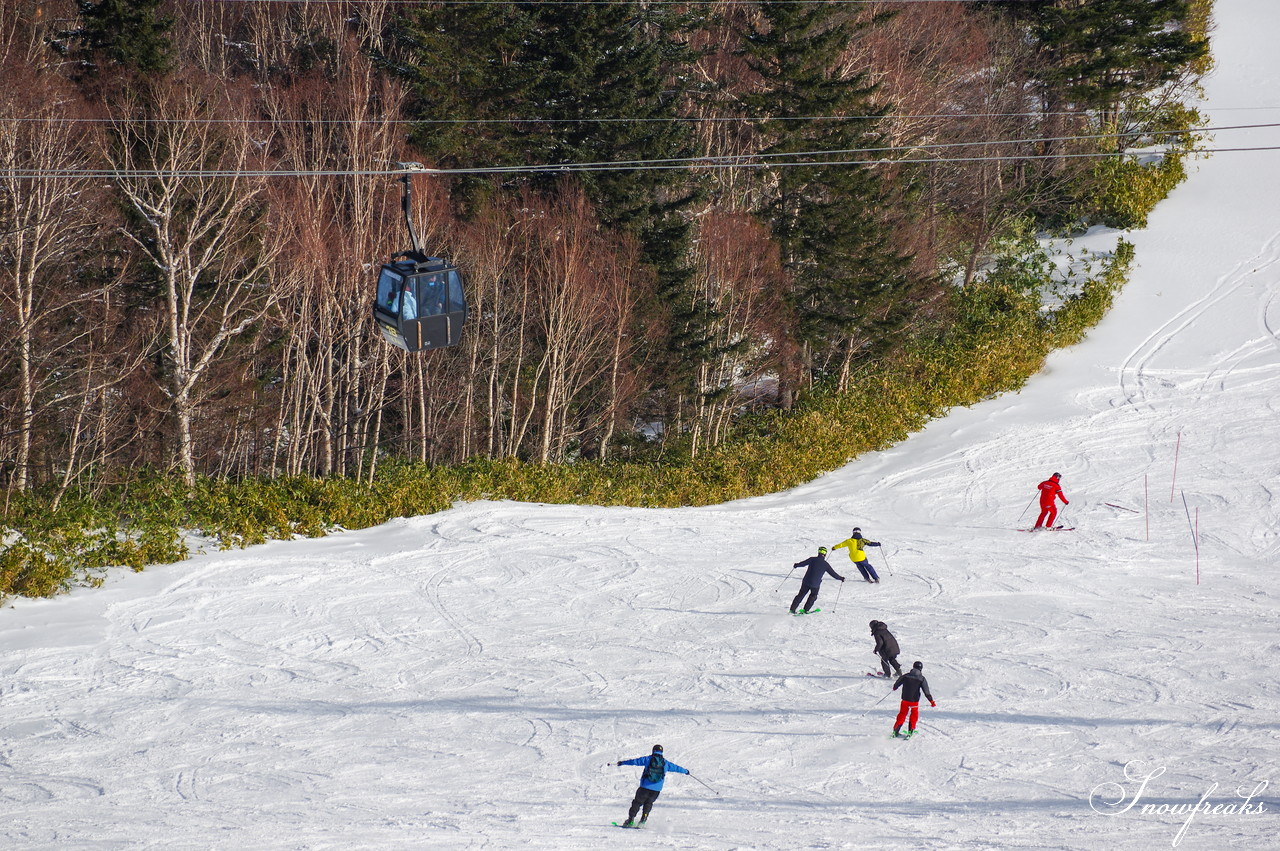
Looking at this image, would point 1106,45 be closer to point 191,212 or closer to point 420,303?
point 191,212

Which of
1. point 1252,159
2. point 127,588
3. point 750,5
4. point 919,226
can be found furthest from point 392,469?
point 1252,159

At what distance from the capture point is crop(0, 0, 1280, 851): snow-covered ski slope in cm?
1032

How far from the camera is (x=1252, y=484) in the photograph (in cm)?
2211

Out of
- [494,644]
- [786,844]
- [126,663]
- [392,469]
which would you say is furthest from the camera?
[392,469]

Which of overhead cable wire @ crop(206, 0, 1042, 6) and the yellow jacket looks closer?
the yellow jacket

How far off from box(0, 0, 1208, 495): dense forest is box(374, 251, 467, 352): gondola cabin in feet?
29.6

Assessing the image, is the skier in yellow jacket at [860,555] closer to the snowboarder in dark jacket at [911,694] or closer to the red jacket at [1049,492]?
the red jacket at [1049,492]

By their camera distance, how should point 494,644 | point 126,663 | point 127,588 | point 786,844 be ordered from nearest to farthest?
point 786,844, point 126,663, point 494,644, point 127,588

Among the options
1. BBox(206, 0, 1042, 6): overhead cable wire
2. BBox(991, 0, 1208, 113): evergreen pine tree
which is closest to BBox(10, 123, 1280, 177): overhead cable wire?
BBox(991, 0, 1208, 113): evergreen pine tree

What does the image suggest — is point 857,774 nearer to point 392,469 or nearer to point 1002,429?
point 392,469

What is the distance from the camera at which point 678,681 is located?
13.5 m

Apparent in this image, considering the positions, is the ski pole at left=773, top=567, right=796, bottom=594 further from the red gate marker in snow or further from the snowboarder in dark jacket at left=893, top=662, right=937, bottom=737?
the red gate marker in snow

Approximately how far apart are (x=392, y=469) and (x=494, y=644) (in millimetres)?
9798

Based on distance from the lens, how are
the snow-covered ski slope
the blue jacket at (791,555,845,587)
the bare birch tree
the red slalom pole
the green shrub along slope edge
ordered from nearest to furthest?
the snow-covered ski slope → the blue jacket at (791,555,845,587) → the green shrub along slope edge → the red slalom pole → the bare birch tree
